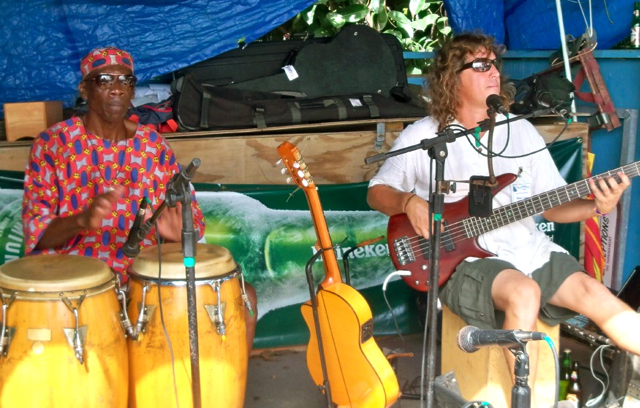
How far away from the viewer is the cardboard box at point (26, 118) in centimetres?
420

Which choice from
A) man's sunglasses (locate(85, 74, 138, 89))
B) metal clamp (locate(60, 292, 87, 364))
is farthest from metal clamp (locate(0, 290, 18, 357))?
man's sunglasses (locate(85, 74, 138, 89))

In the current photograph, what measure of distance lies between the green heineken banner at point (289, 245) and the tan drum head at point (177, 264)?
3.68 ft

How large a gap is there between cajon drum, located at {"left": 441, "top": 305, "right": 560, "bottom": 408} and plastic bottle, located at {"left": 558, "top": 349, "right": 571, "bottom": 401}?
0.19 m

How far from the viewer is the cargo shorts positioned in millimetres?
3279

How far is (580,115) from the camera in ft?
15.5

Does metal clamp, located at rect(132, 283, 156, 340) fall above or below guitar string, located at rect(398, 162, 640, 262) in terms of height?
below

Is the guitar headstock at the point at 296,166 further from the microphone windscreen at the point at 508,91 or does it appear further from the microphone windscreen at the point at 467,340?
the microphone windscreen at the point at 467,340

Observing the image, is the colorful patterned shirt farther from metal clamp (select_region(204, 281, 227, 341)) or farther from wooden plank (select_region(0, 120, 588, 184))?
wooden plank (select_region(0, 120, 588, 184))

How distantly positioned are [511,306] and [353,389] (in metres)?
0.70

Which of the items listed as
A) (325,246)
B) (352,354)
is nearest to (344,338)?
(352,354)

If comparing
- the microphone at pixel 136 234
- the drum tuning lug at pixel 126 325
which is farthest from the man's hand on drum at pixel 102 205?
the drum tuning lug at pixel 126 325

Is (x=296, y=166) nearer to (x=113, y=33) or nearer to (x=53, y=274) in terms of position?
(x=53, y=274)

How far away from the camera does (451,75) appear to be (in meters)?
3.71

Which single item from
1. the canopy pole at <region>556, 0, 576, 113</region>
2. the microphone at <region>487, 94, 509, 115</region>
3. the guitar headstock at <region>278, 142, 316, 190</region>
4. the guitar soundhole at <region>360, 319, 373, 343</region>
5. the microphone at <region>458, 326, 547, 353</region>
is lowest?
the guitar soundhole at <region>360, 319, 373, 343</region>
